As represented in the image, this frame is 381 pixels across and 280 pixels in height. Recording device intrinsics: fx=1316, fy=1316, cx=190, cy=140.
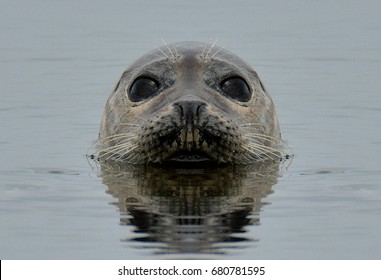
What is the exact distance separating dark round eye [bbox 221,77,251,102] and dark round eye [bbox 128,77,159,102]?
74cm

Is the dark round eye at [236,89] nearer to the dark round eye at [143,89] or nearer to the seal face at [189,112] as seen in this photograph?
the seal face at [189,112]

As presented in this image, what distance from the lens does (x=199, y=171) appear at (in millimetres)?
13344

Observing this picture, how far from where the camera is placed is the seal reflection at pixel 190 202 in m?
10.3

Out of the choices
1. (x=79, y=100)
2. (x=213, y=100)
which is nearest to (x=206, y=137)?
(x=213, y=100)

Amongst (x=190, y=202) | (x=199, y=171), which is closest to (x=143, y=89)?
(x=199, y=171)

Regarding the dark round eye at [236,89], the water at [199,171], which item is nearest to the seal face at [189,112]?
the dark round eye at [236,89]

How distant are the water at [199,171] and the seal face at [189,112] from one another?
0.94 feet

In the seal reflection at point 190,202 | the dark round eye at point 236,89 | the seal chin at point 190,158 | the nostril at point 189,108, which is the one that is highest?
the dark round eye at point 236,89

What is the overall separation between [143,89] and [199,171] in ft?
4.24

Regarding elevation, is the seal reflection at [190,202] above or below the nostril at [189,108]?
below

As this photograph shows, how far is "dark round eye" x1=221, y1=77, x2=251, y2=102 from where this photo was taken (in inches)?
553

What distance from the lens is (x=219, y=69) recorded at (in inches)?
555

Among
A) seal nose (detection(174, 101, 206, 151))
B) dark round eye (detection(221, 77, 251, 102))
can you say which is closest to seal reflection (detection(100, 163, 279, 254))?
seal nose (detection(174, 101, 206, 151))

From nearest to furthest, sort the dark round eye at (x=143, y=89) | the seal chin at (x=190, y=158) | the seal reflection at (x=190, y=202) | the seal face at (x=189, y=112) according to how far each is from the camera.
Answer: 1. the seal reflection at (x=190, y=202)
2. the seal face at (x=189, y=112)
3. the seal chin at (x=190, y=158)
4. the dark round eye at (x=143, y=89)
